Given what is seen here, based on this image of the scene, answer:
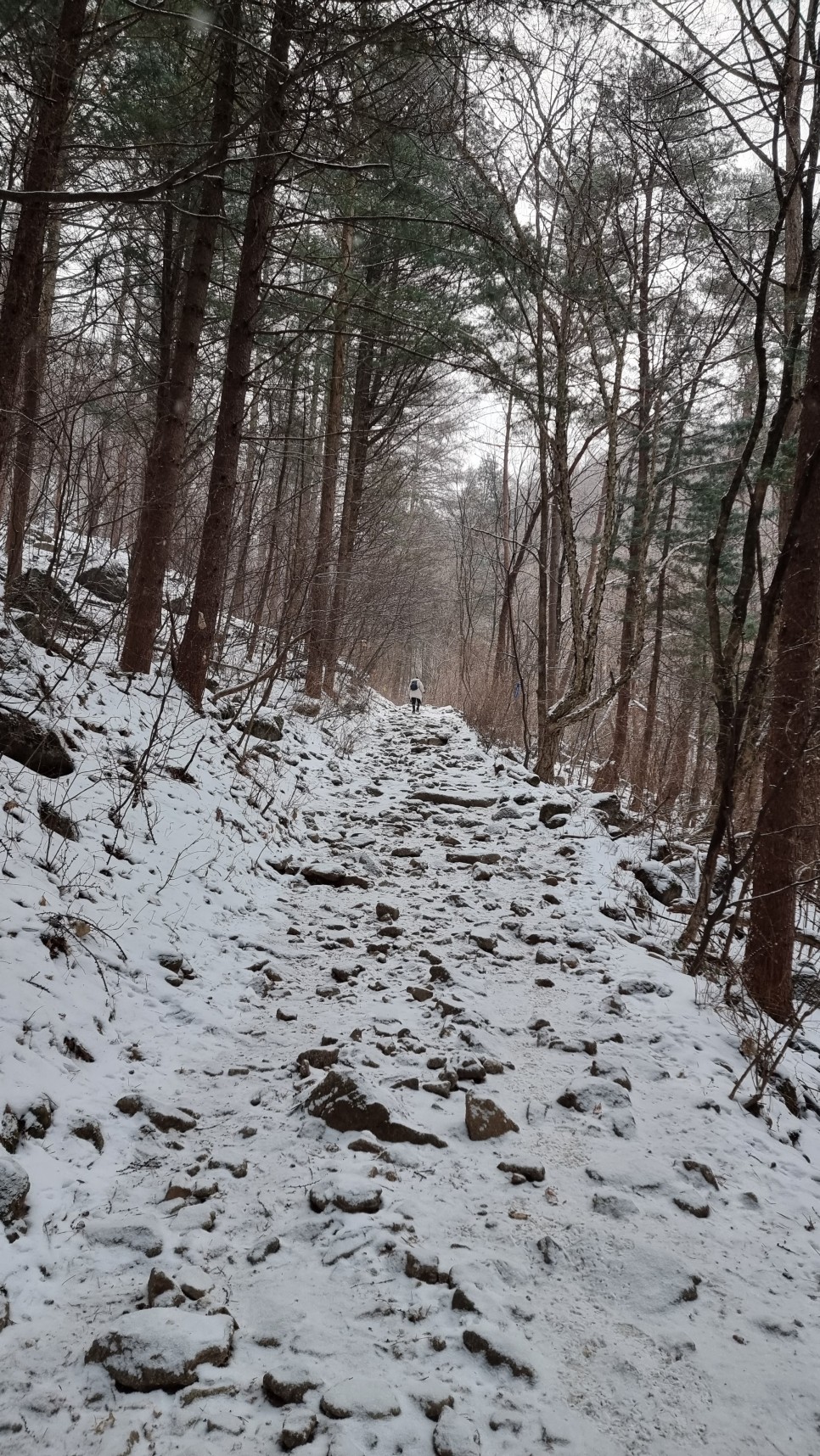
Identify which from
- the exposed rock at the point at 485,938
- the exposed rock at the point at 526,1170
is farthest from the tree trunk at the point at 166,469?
the exposed rock at the point at 526,1170

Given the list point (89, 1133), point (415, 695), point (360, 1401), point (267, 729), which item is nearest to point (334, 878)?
point (267, 729)

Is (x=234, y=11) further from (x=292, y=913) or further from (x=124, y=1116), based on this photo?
(x=124, y=1116)

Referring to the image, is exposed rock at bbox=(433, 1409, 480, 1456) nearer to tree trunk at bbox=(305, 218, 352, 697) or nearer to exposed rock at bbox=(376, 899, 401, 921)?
exposed rock at bbox=(376, 899, 401, 921)

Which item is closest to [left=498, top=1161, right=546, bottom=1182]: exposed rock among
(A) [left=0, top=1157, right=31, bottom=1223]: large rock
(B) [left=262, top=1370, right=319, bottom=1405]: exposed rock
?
(B) [left=262, top=1370, right=319, bottom=1405]: exposed rock

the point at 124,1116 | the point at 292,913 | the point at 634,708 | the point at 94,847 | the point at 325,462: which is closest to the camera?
the point at 124,1116

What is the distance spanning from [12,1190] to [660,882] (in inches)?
182

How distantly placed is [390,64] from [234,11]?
3.19ft

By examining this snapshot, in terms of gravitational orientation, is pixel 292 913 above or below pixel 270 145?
below

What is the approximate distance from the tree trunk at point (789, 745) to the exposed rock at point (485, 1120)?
1.70 meters

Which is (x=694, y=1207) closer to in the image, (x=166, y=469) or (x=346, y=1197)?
(x=346, y=1197)

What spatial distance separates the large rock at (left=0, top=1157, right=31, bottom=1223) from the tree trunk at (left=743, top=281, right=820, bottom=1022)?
3.35 metres

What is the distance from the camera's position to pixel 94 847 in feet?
12.7

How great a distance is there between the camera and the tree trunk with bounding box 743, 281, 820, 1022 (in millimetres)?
3707

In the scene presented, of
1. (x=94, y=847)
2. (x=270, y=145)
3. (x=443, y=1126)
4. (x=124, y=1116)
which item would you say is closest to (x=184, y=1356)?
(x=124, y=1116)
